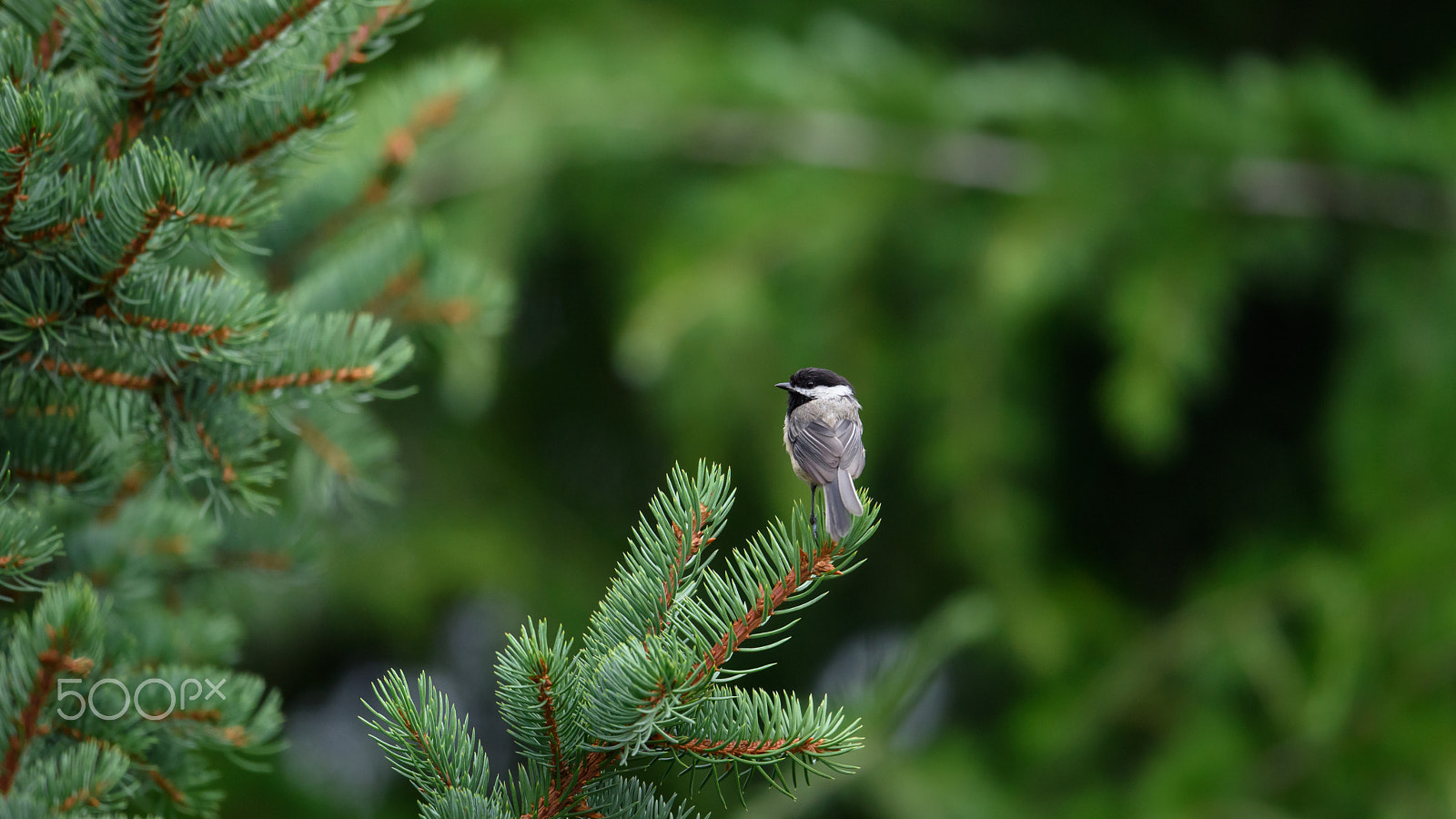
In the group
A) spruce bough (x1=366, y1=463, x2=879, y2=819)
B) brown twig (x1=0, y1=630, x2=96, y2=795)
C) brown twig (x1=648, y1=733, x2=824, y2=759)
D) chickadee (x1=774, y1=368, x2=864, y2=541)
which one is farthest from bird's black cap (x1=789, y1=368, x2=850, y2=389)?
brown twig (x1=0, y1=630, x2=96, y2=795)

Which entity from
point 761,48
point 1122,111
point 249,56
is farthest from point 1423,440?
point 249,56

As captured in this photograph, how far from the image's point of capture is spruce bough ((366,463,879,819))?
3.03 ft

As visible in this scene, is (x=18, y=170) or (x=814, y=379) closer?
(x=18, y=170)

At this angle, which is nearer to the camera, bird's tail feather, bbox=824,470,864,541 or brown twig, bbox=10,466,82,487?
bird's tail feather, bbox=824,470,864,541

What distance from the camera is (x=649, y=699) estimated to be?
0.90 meters

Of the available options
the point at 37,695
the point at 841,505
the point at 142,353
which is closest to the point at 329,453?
the point at 142,353

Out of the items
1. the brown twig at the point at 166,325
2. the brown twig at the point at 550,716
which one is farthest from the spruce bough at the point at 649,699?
the brown twig at the point at 166,325

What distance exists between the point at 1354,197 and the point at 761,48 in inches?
79.3

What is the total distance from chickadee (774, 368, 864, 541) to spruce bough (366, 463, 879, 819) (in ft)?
0.60

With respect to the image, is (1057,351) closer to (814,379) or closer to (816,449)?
(814,379)

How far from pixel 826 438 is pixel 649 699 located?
0.61 meters

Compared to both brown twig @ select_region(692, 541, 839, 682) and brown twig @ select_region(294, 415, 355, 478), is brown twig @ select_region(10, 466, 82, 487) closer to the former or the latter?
brown twig @ select_region(294, 415, 355, 478)

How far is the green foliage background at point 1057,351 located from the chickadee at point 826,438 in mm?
924

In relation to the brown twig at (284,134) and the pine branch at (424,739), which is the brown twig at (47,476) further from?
the pine branch at (424,739)
